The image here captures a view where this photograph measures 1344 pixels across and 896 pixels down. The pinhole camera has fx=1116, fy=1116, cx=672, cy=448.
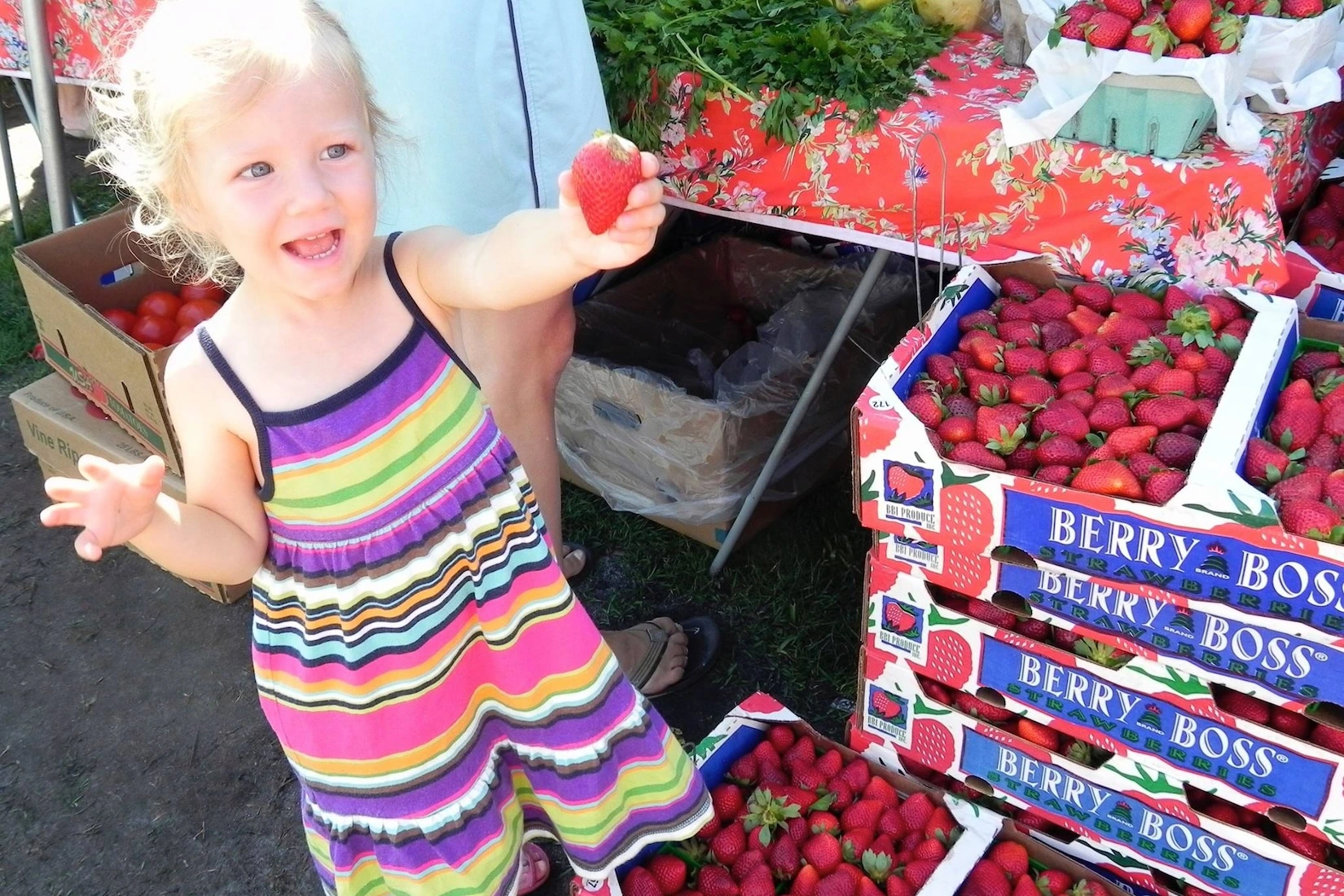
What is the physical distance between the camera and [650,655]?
2.51 meters

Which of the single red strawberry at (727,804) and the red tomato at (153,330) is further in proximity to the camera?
the red tomato at (153,330)

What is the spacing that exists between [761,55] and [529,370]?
78 cm

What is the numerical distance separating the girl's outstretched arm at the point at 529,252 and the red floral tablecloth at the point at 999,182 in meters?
0.88

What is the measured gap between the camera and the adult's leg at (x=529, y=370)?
1.95m

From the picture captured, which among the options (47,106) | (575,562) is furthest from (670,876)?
(47,106)

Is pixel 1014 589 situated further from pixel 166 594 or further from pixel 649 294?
pixel 166 594

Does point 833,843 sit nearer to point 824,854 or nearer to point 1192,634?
point 824,854

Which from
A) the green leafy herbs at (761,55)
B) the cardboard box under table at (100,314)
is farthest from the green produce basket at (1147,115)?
the cardboard box under table at (100,314)

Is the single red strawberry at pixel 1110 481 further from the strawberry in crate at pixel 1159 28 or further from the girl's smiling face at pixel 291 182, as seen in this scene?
the girl's smiling face at pixel 291 182

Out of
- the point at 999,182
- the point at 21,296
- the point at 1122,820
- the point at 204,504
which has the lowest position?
the point at 1122,820

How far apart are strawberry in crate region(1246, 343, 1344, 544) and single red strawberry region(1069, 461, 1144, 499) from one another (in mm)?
169

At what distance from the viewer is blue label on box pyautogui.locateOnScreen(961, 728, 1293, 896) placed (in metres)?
1.78

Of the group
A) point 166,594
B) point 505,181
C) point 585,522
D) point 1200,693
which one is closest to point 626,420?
point 585,522

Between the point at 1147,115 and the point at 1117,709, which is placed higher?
the point at 1147,115
